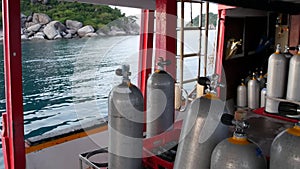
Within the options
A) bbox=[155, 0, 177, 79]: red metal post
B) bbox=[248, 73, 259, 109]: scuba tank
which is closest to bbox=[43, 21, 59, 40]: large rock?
bbox=[155, 0, 177, 79]: red metal post

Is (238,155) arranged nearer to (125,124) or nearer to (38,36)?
(125,124)

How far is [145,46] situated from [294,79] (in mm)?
1760

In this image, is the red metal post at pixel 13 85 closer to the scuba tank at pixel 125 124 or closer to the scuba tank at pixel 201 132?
the scuba tank at pixel 125 124

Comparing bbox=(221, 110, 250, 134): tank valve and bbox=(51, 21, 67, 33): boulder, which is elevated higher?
bbox=(51, 21, 67, 33): boulder

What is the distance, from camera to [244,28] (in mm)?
4227

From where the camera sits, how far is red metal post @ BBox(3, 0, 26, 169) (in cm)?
198

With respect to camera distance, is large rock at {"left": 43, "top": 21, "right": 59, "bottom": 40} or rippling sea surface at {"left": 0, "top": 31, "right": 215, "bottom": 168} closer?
large rock at {"left": 43, "top": 21, "right": 59, "bottom": 40}

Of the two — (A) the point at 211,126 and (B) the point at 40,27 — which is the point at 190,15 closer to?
(B) the point at 40,27

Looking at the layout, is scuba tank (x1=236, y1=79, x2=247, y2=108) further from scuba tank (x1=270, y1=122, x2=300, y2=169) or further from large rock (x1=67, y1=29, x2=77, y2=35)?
scuba tank (x1=270, y1=122, x2=300, y2=169)

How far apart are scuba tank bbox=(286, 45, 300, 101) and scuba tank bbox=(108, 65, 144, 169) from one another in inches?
46.1

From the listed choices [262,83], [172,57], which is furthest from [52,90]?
[262,83]

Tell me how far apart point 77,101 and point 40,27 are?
112 centimetres

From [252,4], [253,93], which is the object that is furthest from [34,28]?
[253,93]

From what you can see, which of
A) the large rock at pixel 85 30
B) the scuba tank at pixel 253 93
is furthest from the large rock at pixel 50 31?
the scuba tank at pixel 253 93
